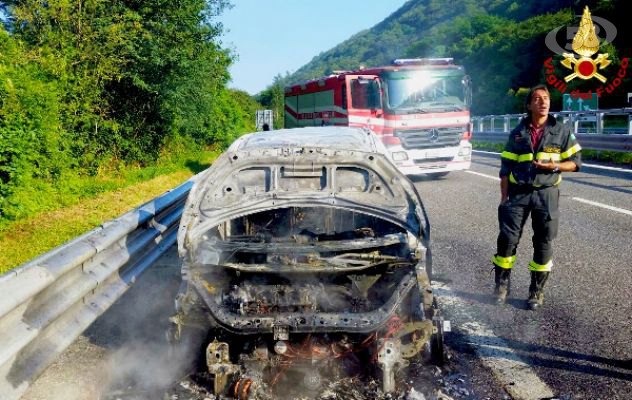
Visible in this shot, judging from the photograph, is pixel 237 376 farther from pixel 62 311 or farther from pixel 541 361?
pixel 541 361

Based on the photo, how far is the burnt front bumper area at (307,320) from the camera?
3.67 meters

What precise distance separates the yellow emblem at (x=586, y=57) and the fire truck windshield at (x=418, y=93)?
105 feet

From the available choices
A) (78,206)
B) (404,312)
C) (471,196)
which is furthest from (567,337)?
(78,206)

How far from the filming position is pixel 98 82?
15281 millimetres

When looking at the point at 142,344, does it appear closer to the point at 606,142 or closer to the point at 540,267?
the point at 540,267

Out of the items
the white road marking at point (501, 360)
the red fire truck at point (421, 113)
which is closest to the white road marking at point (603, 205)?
the red fire truck at point (421, 113)

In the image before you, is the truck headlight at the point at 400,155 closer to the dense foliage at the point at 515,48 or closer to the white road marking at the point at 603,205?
the white road marking at the point at 603,205

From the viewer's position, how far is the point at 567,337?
14.8 ft

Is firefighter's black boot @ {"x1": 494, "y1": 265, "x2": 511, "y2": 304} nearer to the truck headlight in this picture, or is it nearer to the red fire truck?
the red fire truck

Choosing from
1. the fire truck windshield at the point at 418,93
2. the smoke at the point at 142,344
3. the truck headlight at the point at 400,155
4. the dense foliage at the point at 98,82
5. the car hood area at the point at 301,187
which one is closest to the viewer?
the smoke at the point at 142,344

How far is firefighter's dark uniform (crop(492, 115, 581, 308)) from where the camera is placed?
5.36 m

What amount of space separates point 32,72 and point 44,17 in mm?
3276

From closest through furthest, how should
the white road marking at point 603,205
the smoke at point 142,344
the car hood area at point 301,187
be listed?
the smoke at point 142,344 → the car hood area at point 301,187 → the white road marking at point 603,205

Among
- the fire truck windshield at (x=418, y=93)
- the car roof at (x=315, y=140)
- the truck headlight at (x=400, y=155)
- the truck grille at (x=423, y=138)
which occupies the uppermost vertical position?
the fire truck windshield at (x=418, y=93)
